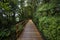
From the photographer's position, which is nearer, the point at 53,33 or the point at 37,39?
the point at 53,33

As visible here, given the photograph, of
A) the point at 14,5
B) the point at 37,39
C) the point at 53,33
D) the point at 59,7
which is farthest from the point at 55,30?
the point at 37,39

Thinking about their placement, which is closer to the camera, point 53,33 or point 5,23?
point 5,23

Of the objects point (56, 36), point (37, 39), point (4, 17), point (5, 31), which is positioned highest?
point (4, 17)

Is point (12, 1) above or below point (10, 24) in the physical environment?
above

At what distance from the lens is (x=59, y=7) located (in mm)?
6449

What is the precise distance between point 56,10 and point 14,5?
6.69ft

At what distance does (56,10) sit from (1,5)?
307cm

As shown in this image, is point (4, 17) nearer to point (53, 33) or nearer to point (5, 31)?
point (5, 31)

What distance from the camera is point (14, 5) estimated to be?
668 centimetres

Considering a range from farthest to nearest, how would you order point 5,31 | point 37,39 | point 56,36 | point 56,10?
point 37,39
point 56,10
point 56,36
point 5,31

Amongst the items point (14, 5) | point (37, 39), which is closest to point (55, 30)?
point (14, 5)

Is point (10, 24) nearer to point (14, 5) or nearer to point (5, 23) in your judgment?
point (5, 23)

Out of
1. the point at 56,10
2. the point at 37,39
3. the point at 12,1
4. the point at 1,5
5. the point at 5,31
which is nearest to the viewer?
the point at 1,5

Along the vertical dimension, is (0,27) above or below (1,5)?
below
